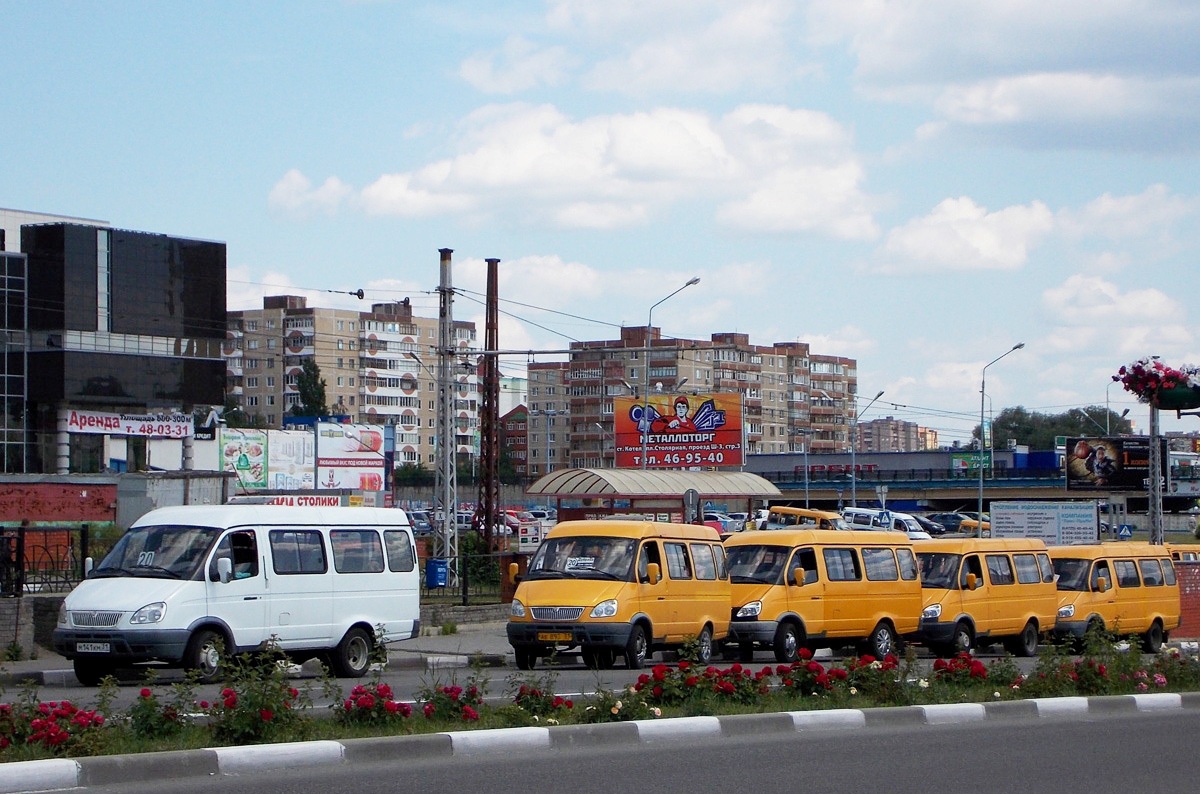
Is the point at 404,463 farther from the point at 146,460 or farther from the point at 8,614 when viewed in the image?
the point at 8,614

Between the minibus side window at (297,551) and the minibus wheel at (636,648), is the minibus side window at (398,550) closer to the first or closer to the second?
the minibus side window at (297,551)

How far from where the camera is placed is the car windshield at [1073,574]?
88.0 feet

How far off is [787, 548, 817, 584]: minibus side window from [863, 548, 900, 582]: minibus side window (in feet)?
3.93

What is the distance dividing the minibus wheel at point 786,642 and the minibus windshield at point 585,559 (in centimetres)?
296

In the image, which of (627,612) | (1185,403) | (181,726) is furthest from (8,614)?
(1185,403)

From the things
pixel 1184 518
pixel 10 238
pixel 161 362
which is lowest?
pixel 1184 518

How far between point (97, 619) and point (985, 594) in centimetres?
1494

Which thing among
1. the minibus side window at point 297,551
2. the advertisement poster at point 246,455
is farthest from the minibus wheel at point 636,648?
the advertisement poster at point 246,455

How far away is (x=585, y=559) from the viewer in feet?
65.1

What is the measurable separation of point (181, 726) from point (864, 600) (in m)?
14.6

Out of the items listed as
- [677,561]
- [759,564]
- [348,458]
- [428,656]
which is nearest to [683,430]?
[348,458]

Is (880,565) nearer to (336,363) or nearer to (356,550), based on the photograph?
(356,550)

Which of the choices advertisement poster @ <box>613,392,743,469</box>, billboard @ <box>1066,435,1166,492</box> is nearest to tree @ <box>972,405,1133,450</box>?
billboard @ <box>1066,435,1166,492</box>

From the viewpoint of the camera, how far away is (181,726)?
32.3 feet
